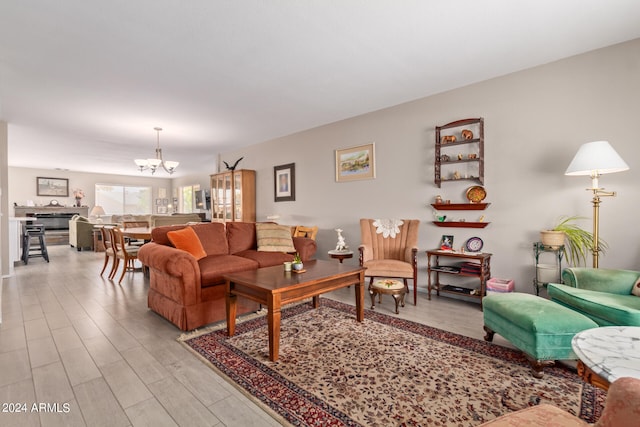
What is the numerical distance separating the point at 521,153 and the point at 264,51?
282cm

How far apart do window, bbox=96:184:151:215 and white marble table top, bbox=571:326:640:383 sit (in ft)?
42.9

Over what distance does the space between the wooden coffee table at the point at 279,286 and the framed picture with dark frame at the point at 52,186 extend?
10946 millimetres

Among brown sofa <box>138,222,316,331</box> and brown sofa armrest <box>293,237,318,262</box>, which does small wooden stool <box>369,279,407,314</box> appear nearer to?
brown sofa armrest <box>293,237,318,262</box>

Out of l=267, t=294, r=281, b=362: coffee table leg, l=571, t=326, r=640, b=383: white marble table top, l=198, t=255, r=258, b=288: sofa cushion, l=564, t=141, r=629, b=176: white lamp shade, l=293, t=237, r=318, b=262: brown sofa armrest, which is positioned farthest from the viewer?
l=293, t=237, r=318, b=262: brown sofa armrest

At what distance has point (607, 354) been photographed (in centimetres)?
115

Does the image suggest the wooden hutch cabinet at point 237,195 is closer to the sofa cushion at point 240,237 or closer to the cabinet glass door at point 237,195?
the cabinet glass door at point 237,195

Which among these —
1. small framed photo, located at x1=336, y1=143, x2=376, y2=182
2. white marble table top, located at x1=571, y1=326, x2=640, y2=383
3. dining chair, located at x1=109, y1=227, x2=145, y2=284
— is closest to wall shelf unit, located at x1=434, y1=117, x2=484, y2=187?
small framed photo, located at x1=336, y1=143, x2=376, y2=182

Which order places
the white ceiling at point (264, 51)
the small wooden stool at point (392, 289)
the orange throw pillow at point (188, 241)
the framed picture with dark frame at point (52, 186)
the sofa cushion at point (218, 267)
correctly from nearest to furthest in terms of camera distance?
the white ceiling at point (264, 51) → the sofa cushion at point (218, 267) → the small wooden stool at point (392, 289) → the orange throw pillow at point (188, 241) → the framed picture with dark frame at point (52, 186)

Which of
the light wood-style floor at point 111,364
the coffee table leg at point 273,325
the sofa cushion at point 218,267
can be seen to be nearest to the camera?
the light wood-style floor at point 111,364

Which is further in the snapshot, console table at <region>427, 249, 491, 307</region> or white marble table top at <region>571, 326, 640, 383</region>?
console table at <region>427, 249, 491, 307</region>

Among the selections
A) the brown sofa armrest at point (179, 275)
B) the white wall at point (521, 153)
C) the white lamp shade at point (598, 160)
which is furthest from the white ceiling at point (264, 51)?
the brown sofa armrest at point (179, 275)

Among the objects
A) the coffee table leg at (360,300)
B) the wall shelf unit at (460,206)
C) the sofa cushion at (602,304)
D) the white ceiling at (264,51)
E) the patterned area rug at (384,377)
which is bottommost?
the patterned area rug at (384,377)

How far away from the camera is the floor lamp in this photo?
2.36 metres

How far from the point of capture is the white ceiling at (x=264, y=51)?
85.5 inches
